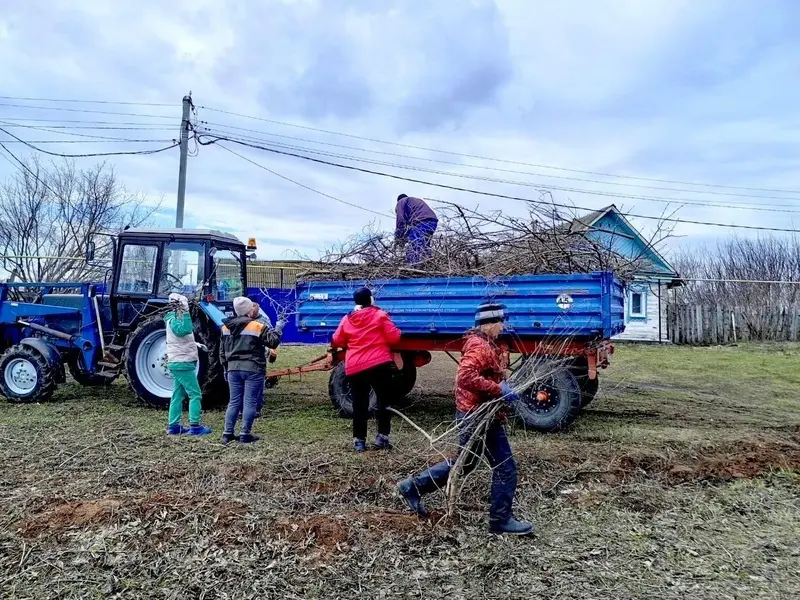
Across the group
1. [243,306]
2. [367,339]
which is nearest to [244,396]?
[243,306]

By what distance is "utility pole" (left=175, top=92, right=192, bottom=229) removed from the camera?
14617 millimetres

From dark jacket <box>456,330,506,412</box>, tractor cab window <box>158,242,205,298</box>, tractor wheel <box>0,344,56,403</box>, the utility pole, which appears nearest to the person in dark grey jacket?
tractor cab window <box>158,242,205,298</box>

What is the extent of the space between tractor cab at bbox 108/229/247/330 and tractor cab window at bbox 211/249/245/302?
1 cm

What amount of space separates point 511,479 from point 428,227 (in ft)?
14.0

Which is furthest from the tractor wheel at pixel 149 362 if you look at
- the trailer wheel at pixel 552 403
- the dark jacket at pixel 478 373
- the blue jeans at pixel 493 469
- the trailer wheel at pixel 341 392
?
the dark jacket at pixel 478 373

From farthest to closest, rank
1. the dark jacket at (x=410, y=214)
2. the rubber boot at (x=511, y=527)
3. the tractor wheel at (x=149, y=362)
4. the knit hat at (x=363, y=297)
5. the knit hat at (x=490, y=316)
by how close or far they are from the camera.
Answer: the dark jacket at (x=410, y=214) → the tractor wheel at (x=149, y=362) → the knit hat at (x=363, y=297) → the knit hat at (x=490, y=316) → the rubber boot at (x=511, y=527)

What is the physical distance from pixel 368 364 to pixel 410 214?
2.68m

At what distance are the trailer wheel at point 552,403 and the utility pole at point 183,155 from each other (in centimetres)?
1078

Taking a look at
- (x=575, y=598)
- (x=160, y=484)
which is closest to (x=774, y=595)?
(x=575, y=598)

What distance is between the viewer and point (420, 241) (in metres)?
7.49

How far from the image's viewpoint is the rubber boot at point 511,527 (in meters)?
3.86

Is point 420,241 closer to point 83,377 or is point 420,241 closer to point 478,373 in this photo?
point 478,373

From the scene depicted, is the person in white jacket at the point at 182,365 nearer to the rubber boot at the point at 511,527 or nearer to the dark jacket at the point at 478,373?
the dark jacket at the point at 478,373

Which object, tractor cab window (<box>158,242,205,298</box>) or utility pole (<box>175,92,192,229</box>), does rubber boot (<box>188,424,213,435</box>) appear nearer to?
tractor cab window (<box>158,242,205,298</box>)
